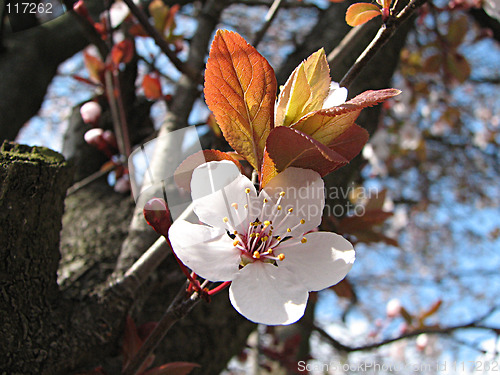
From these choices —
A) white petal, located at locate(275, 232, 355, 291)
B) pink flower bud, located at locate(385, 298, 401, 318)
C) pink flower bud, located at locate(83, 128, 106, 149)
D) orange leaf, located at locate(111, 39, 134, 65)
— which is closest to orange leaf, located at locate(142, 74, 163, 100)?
orange leaf, located at locate(111, 39, 134, 65)

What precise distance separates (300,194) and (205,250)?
0.14 metres

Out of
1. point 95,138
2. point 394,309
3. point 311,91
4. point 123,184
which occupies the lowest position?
point 394,309

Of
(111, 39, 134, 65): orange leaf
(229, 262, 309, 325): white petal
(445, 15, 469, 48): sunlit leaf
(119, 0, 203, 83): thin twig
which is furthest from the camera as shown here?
(445, 15, 469, 48): sunlit leaf

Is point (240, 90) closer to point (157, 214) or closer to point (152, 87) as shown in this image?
point (157, 214)

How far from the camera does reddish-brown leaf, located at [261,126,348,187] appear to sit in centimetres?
43

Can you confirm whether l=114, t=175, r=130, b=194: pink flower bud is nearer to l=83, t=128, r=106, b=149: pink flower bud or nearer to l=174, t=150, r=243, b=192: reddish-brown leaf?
l=83, t=128, r=106, b=149: pink flower bud

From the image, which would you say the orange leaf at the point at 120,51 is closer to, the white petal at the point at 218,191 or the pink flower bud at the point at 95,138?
the pink flower bud at the point at 95,138

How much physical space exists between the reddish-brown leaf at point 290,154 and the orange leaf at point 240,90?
0.04 meters

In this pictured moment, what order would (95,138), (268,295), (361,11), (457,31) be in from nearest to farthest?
(268,295) → (361,11) → (95,138) → (457,31)

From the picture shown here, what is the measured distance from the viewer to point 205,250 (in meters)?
0.46

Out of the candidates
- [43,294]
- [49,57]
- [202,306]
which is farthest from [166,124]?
[49,57]

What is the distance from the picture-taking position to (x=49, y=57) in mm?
1678

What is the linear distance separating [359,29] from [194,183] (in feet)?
2.04

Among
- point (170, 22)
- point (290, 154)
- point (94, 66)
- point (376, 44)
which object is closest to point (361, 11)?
point (376, 44)
